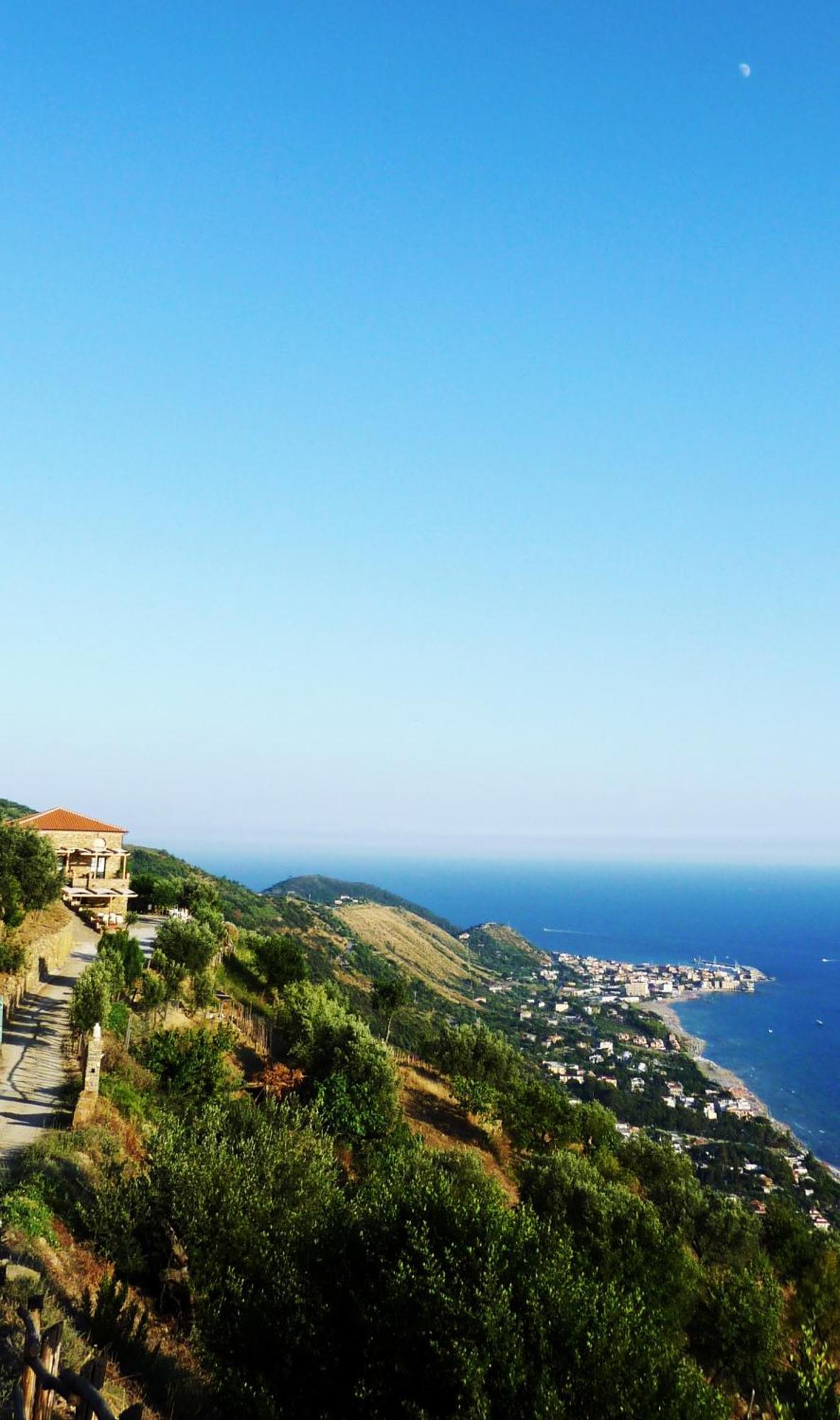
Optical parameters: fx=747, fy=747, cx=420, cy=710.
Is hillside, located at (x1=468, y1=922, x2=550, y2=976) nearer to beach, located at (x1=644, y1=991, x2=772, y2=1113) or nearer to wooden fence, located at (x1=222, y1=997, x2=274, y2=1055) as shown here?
beach, located at (x1=644, y1=991, x2=772, y2=1113)

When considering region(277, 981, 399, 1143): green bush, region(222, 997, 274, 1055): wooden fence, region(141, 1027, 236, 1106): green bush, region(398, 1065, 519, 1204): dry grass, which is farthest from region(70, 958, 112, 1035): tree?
region(398, 1065, 519, 1204): dry grass

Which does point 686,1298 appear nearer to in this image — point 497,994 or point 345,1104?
point 345,1104

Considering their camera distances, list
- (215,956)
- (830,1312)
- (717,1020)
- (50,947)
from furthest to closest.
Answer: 1. (717,1020)
2. (215,956)
3. (50,947)
4. (830,1312)

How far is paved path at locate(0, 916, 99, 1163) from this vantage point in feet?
66.3

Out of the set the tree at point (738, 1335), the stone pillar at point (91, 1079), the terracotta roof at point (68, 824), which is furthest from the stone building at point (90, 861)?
the tree at point (738, 1335)

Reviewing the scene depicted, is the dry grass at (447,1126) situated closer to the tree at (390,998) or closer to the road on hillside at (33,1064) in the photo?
the tree at (390,998)

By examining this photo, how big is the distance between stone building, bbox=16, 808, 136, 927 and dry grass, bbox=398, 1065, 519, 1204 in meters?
20.0

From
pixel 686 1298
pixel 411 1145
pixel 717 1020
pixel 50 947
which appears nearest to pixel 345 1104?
pixel 411 1145

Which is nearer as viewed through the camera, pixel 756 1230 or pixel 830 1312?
pixel 830 1312

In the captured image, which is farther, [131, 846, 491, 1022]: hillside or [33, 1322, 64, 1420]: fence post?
[131, 846, 491, 1022]: hillside

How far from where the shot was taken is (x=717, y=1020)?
14762cm

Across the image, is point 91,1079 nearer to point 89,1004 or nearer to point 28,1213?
point 89,1004

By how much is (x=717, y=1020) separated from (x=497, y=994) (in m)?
46.9

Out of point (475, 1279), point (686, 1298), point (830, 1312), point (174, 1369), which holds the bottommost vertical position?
point (830, 1312)
